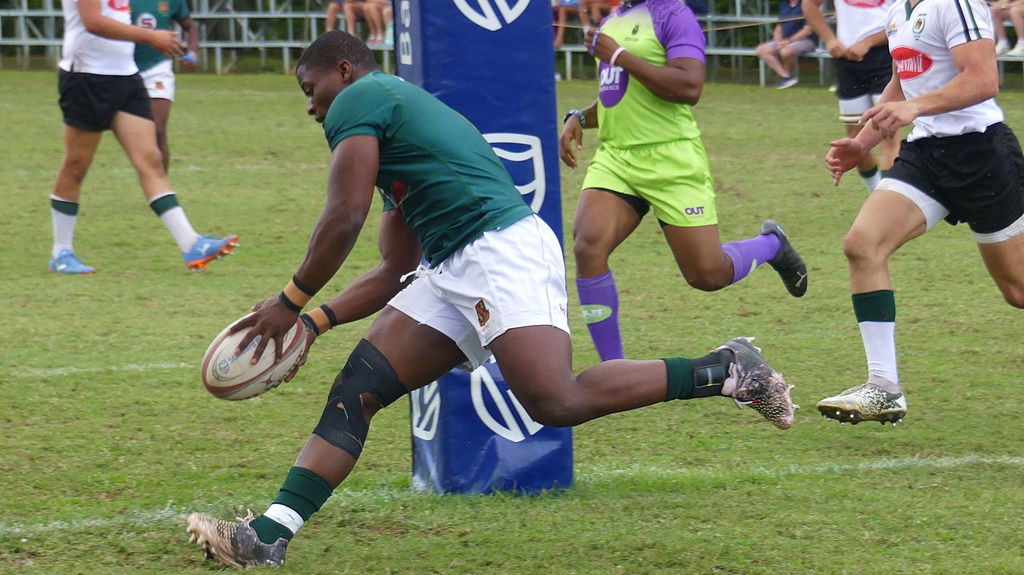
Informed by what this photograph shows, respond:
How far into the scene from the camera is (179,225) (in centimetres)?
873

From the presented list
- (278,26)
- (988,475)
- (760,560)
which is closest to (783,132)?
(988,475)

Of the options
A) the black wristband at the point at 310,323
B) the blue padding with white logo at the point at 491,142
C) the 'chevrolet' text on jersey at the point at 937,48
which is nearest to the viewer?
the black wristband at the point at 310,323

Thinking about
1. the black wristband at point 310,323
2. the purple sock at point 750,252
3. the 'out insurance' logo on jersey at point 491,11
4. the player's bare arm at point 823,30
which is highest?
the 'out insurance' logo on jersey at point 491,11

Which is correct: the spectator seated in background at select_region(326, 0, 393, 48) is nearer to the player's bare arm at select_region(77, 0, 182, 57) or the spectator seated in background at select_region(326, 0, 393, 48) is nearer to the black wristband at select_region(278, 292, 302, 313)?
the player's bare arm at select_region(77, 0, 182, 57)

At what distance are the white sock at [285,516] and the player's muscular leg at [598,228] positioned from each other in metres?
2.41

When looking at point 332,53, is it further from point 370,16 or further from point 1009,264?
point 370,16

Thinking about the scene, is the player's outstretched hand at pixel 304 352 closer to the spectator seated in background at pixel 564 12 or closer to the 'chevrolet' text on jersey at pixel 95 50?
the 'chevrolet' text on jersey at pixel 95 50

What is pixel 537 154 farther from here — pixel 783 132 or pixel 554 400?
pixel 783 132

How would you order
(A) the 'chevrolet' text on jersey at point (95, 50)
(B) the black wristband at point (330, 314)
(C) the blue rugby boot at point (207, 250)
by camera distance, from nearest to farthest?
(B) the black wristband at point (330, 314) < (C) the blue rugby boot at point (207, 250) < (A) the 'chevrolet' text on jersey at point (95, 50)

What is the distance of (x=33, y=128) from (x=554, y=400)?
13.5m

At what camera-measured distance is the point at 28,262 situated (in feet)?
30.7

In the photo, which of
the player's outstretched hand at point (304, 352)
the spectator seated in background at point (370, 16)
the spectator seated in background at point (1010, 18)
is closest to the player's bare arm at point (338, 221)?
the player's outstretched hand at point (304, 352)

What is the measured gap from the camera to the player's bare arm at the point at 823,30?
10148mm

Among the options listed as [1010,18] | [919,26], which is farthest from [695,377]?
[1010,18]
